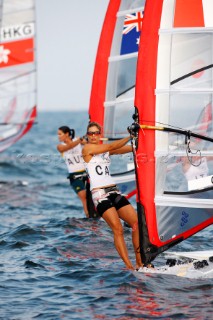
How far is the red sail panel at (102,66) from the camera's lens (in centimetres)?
1445

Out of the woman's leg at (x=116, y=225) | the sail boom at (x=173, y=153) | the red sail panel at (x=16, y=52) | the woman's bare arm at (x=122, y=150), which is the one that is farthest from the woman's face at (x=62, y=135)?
the red sail panel at (x=16, y=52)

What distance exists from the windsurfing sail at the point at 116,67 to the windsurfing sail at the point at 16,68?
36.0 ft

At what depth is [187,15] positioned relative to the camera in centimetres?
1030

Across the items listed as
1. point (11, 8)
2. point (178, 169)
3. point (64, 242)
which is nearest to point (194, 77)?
point (178, 169)

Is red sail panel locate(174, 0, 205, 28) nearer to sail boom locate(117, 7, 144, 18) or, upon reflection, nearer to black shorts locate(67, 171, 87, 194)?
sail boom locate(117, 7, 144, 18)

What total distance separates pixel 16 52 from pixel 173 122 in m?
15.8

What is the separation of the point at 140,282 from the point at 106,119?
5.01 metres

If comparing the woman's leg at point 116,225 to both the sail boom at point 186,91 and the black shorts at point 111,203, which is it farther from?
the sail boom at point 186,91

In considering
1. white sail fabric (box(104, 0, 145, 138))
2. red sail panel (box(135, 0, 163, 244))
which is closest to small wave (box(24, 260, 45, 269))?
red sail panel (box(135, 0, 163, 244))

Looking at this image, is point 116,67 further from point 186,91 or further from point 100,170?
point 186,91

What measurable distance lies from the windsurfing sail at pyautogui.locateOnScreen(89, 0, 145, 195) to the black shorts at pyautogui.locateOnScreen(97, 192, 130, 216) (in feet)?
12.3

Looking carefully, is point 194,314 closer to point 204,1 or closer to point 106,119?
point 204,1

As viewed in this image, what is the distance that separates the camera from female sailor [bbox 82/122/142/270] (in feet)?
34.0

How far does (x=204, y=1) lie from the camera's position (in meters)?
10.4
